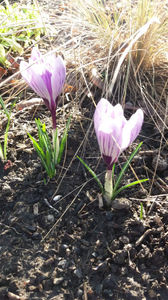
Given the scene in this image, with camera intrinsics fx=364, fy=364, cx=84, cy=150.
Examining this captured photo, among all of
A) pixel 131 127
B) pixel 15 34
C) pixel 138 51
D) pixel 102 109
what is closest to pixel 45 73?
pixel 102 109

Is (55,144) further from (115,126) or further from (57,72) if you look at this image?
(115,126)

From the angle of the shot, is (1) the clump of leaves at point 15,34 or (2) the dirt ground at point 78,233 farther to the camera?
(1) the clump of leaves at point 15,34

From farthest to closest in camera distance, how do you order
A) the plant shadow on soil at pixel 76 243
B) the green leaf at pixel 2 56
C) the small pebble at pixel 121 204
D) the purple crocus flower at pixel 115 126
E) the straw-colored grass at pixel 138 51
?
1. the green leaf at pixel 2 56
2. the straw-colored grass at pixel 138 51
3. the small pebble at pixel 121 204
4. the plant shadow on soil at pixel 76 243
5. the purple crocus flower at pixel 115 126

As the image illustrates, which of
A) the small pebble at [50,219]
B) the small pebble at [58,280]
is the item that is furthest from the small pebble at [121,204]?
the small pebble at [58,280]

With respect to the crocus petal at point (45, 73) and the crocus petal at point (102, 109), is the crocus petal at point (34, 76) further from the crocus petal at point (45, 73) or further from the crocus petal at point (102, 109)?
the crocus petal at point (102, 109)

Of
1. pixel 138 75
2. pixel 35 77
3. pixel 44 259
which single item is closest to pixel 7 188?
pixel 44 259

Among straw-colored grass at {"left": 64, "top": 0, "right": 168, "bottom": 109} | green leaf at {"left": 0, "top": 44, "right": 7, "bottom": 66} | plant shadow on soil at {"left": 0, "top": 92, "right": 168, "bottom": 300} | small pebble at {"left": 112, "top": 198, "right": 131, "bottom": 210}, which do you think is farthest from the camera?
green leaf at {"left": 0, "top": 44, "right": 7, "bottom": 66}

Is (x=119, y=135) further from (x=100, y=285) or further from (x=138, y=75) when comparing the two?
(x=138, y=75)

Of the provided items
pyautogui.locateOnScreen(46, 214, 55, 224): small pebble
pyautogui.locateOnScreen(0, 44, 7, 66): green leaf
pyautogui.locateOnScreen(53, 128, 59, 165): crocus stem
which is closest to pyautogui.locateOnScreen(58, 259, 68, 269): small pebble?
pyautogui.locateOnScreen(46, 214, 55, 224): small pebble

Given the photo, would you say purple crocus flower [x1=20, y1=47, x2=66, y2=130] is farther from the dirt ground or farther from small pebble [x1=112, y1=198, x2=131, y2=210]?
small pebble [x1=112, y1=198, x2=131, y2=210]
